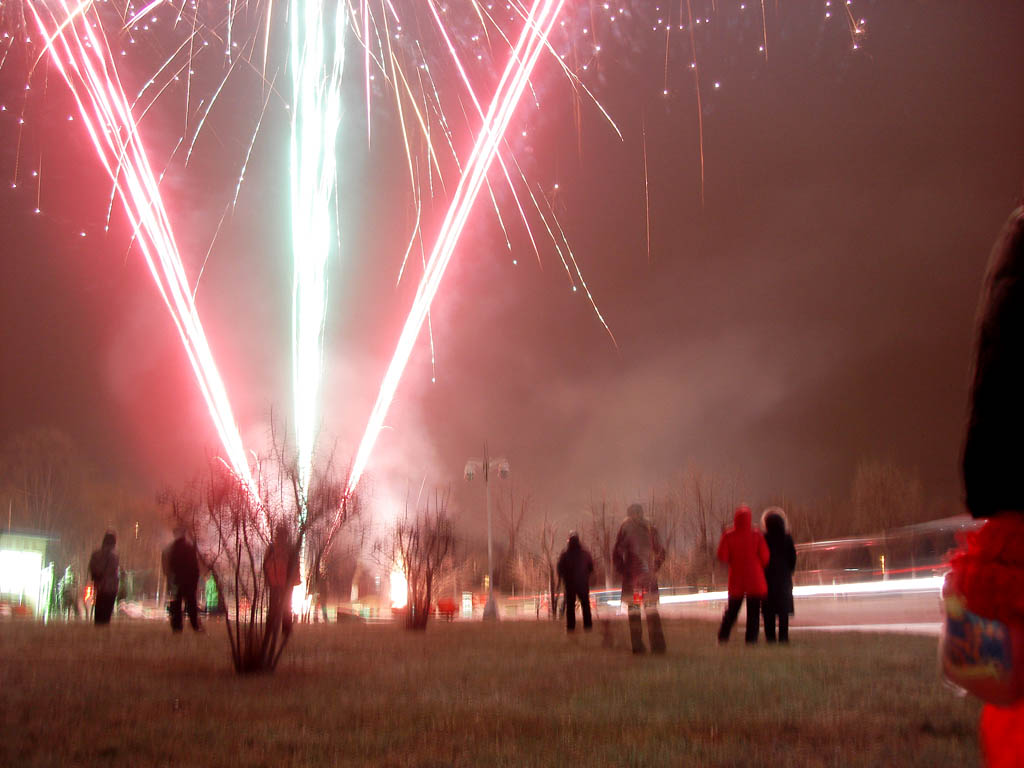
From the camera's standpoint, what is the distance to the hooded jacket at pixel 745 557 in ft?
35.2

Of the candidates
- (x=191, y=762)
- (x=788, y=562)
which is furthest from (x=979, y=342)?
(x=788, y=562)

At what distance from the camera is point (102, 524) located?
50500 mm

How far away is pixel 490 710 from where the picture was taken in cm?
596

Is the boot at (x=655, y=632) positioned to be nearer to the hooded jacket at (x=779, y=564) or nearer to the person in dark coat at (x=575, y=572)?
the hooded jacket at (x=779, y=564)

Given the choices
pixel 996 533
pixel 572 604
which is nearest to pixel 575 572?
pixel 572 604

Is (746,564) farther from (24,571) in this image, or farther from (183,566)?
(24,571)

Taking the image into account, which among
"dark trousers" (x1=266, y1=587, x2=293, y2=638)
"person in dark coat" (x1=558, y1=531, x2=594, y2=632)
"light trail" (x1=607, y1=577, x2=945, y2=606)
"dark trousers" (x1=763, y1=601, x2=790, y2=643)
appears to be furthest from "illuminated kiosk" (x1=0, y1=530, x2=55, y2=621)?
"dark trousers" (x1=763, y1=601, x2=790, y2=643)

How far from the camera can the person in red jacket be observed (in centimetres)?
1073

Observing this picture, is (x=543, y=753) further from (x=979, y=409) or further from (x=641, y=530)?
(x=641, y=530)

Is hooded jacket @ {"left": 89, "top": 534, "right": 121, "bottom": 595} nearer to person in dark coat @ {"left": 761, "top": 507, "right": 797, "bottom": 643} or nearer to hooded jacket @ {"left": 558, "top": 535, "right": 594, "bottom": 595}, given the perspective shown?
hooded jacket @ {"left": 558, "top": 535, "right": 594, "bottom": 595}

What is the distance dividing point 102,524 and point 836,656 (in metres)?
49.0

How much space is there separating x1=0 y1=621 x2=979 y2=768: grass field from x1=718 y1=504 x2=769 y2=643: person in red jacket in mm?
1064

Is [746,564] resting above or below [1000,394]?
below

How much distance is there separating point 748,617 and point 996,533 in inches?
367
